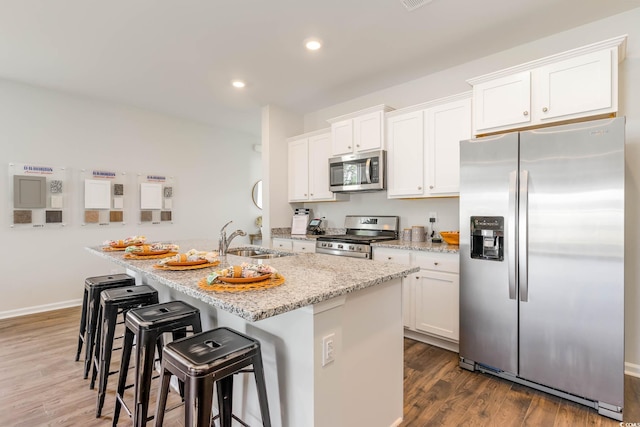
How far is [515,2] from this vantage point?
7.46 feet

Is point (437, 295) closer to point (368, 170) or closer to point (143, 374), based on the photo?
point (368, 170)

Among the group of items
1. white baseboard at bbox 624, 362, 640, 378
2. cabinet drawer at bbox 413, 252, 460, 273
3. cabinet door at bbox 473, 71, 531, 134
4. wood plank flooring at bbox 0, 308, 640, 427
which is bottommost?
wood plank flooring at bbox 0, 308, 640, 427

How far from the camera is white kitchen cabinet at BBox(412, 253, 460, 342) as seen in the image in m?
2.71

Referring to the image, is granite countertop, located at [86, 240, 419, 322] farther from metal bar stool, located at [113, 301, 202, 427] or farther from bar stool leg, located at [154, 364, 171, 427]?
bar stool leg, located at [154, 364, 171, 427]

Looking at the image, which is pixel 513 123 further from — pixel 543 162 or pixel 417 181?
pixel 417 181

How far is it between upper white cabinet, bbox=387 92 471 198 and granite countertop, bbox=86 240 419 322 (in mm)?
1545

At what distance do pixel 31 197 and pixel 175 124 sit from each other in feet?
6.74

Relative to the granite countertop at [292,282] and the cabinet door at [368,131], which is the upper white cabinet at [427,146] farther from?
the granite countertop at [292,282]

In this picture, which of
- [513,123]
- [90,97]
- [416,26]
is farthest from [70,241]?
[513,123]

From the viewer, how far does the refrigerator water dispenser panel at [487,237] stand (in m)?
2.28

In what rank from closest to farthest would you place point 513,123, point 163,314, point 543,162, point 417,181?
point 163,314 < point 543,162 < point 513,123 < point 417,181

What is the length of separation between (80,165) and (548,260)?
16.5ft

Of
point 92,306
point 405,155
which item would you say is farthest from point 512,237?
point 92,306

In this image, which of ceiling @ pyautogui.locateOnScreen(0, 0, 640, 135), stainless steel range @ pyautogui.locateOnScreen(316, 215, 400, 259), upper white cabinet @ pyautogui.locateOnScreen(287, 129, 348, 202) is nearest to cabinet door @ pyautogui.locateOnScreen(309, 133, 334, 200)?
upper white cabinet @ pyautogui.locateOnScreen(287, 129, 348, 202)
